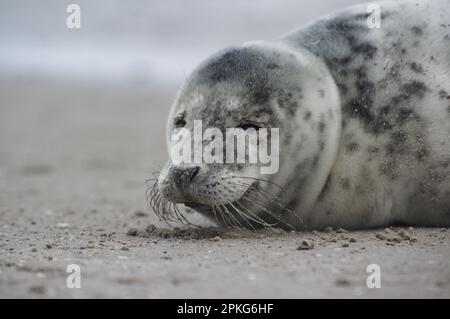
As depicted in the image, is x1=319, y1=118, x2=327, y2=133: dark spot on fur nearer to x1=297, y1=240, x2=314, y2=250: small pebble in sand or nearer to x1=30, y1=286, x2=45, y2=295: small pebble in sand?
x1=297, y1=240, x2=314, y2=250: small pebble in sand

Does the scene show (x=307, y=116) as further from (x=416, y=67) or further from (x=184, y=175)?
(x=184, y=175)

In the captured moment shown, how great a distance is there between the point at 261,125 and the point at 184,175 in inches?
21.8

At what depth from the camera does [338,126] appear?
426 centimetres

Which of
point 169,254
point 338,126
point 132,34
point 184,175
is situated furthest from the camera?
point 132,34

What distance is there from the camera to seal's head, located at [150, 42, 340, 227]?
409cm

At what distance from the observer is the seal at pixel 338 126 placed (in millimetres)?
4160

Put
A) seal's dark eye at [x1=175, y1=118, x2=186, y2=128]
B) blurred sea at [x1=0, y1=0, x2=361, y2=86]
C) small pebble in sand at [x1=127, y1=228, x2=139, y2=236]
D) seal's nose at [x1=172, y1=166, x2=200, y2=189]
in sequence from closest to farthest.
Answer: seal's nose at [x1=172, y1=166, x2=200, y2=189] → seal's dark eye at [x1=175, y1=118, x2=186, y2=128] → small pebble in sand at [x1=127, y1=228, x2=139, y2=236] → blurred sea at [x1=0, y1=0, x2=361, y2=86]

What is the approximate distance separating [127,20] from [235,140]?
54.0 feet

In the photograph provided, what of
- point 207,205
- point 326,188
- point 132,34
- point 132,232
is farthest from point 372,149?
point 132,34

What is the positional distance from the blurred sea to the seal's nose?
12.1 meters

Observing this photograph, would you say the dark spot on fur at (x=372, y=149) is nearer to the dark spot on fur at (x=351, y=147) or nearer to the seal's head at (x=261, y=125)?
the dark spot on fur at (x=351, y=147)

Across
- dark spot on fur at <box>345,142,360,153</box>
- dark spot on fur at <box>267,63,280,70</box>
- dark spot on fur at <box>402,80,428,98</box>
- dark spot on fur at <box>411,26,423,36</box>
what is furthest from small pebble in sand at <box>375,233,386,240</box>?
dark spot on fur at <box>411,26,423,36</box>

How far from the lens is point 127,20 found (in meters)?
19.9
